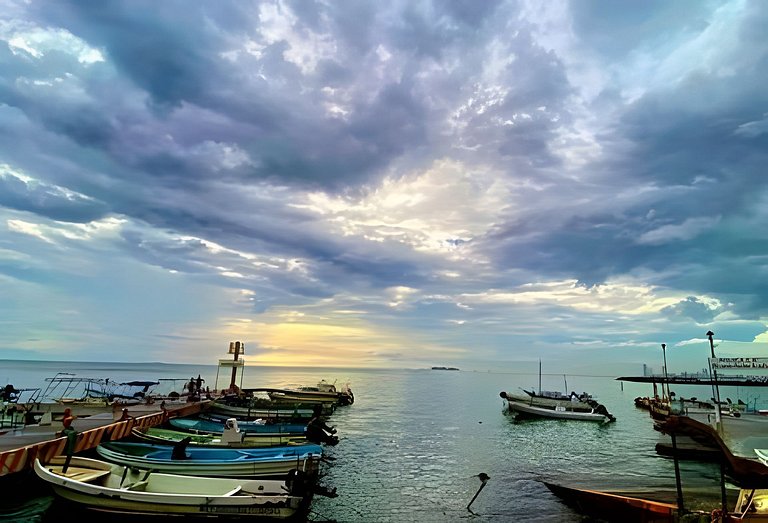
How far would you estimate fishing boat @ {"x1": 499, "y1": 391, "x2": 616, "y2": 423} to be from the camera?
57531 millimetres

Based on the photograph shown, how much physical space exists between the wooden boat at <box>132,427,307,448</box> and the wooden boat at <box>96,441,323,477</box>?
2502mm

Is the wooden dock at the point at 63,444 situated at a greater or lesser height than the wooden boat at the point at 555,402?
lesser

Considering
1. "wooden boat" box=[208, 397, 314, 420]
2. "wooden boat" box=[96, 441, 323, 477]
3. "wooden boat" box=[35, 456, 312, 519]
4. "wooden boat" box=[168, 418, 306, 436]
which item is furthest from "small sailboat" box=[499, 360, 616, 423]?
"wooden boat" box=[35, 456, 312, 519]

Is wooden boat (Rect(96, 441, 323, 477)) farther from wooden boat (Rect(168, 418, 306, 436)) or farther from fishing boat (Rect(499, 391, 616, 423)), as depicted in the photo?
fishing boat (Rect(499, 391, 616, 423))

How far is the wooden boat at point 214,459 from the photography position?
19094mm

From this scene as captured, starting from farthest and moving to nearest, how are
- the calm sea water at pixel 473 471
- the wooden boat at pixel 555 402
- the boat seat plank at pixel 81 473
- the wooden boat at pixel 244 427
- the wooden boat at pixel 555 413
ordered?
the wooden boat at pixel 555 402, the wooden boat at pixel 555 413, the wooden boat at pixel 244 427, the calm sea water at pixel 473 471, the boat seat plank at pixel 81 473

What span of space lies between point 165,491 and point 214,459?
12.3 feet

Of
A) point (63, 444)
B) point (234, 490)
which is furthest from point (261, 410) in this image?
point (234, 490)

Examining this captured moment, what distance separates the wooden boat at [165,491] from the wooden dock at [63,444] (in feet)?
4.60

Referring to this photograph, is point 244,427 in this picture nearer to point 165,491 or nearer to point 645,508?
point 165,491

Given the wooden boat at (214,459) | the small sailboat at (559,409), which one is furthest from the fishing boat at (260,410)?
the small sailboat at (559,409)

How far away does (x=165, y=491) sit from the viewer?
56.2 feet

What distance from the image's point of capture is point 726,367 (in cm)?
3788

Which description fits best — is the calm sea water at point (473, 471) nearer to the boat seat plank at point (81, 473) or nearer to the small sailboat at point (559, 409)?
the boat seat plank at point (81, 473)
